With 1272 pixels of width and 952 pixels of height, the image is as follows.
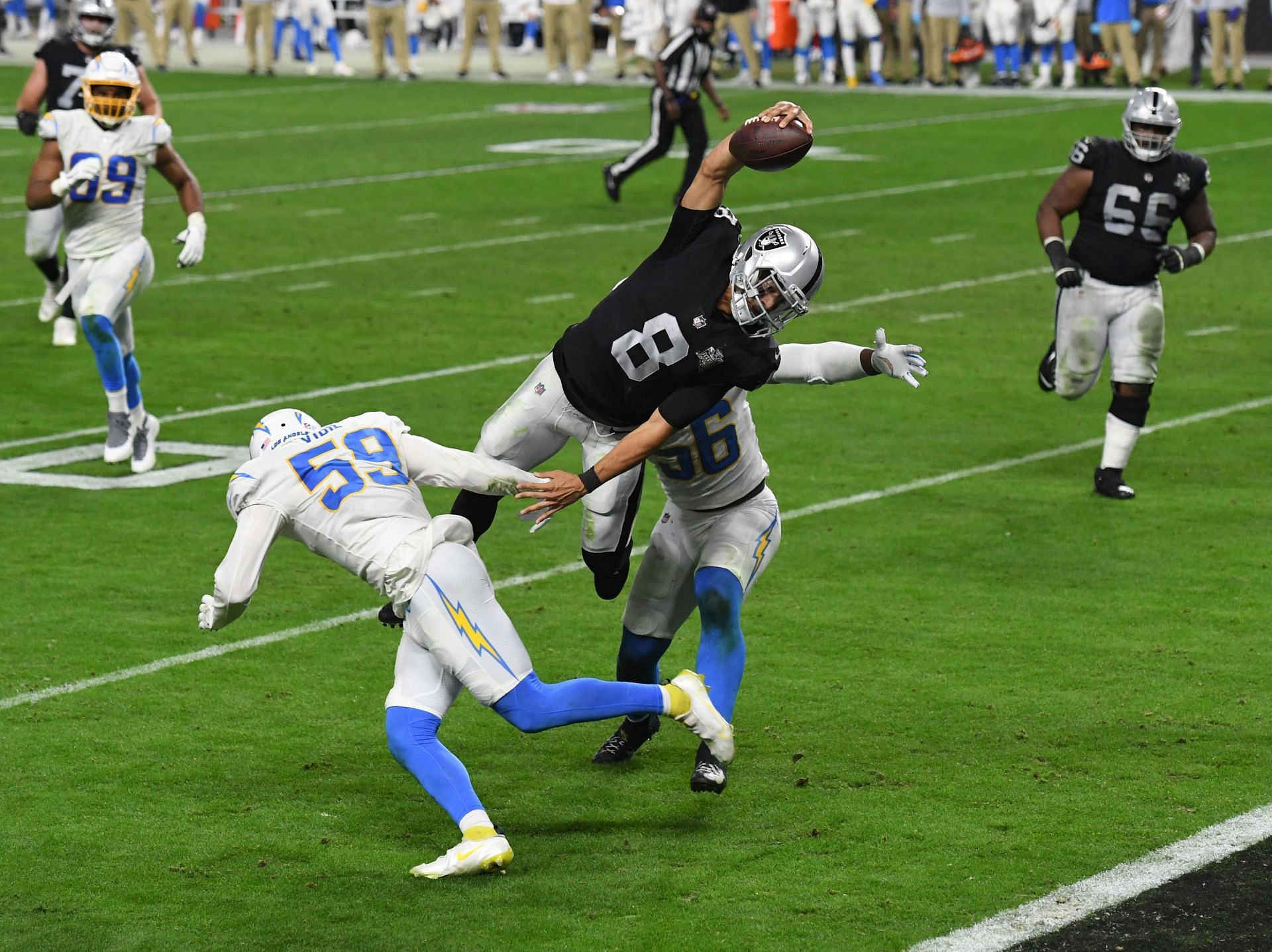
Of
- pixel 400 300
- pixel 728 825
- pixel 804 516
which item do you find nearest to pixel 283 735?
pixel 728 825

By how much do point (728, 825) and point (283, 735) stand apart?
1614 millimetres

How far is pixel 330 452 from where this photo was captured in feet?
19.0

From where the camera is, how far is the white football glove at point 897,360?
6.16 metres

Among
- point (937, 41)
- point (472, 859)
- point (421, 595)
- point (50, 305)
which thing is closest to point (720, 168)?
point (421, 595)

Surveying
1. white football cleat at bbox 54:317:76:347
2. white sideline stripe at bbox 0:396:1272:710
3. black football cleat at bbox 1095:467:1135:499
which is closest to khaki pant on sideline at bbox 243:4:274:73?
white football cleat at bbox 54:317:76:347

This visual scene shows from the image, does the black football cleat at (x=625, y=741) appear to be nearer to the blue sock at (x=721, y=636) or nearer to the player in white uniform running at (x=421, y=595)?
the blue sock at (x=721, y=636)

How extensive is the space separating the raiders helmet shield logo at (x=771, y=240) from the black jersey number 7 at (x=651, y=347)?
0.40 metres

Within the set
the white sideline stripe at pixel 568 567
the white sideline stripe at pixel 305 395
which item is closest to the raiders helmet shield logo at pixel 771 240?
the white sideline stripe at pixel 568 567

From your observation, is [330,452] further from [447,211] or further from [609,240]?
[447,211]

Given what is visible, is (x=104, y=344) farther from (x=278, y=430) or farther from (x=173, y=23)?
(x=173, y=23)

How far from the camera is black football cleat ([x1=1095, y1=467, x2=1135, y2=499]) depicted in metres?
10.1

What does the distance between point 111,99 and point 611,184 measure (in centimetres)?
929

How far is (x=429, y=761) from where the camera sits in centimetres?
558

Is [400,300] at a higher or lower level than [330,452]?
lower
